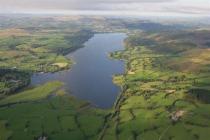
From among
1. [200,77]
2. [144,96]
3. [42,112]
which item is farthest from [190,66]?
[42,112]

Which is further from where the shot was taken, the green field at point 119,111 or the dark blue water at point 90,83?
the dark blue water at point 90,83

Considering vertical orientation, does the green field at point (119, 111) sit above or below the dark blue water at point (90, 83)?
above

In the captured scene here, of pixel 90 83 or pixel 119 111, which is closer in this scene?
pixel 119 111

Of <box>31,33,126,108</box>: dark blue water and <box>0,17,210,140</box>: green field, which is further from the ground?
<box>0,17,210,140</box>: green field

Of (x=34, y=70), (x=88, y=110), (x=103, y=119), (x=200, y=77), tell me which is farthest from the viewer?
(x=34, y=70)

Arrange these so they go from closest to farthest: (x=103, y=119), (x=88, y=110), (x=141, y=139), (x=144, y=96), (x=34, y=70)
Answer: (x=141, y=139), (x=103, y=119), (x=88, y=110), (x=144, y=96), (x=34, y=70)

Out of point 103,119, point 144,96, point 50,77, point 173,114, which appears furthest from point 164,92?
point 50,77

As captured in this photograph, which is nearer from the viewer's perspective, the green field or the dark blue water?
the green field

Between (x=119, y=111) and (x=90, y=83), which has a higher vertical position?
(x=119, y=111)

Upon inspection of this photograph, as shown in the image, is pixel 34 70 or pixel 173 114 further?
pixel 34 70

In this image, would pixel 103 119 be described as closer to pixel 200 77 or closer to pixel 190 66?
pixel 200 77
